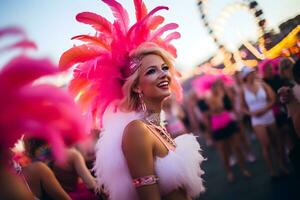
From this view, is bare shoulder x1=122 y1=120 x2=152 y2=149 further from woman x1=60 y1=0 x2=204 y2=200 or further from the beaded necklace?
the beaded necklace

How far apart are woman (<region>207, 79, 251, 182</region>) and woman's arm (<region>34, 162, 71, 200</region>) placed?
4.23 meters

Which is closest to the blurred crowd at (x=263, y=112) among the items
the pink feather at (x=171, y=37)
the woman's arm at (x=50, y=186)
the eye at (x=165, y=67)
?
the pink feather at (x=171, y=37)

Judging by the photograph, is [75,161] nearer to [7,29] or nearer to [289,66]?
[7,29]

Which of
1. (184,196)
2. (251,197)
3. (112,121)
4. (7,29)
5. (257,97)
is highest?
(7,29)

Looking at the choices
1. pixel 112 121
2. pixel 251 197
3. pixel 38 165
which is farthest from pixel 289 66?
pixel 38 165

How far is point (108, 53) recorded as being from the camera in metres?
2.23

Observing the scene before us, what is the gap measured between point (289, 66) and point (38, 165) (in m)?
3.58

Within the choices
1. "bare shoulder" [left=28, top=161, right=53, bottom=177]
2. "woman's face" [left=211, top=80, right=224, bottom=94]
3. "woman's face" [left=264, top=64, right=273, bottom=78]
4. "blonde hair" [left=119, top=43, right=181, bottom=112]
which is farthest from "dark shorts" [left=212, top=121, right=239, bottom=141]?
"bare shoulder" [left=28, top=161, right=53, bottom=177]

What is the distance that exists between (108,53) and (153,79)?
41cm

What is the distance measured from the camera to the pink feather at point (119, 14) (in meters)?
2.25

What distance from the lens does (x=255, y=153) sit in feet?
24.7

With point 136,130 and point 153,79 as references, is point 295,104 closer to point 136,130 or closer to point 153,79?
point 153,79

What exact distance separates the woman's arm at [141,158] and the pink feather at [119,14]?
2.91ft

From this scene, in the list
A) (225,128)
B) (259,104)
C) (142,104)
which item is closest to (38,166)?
(142,104)
